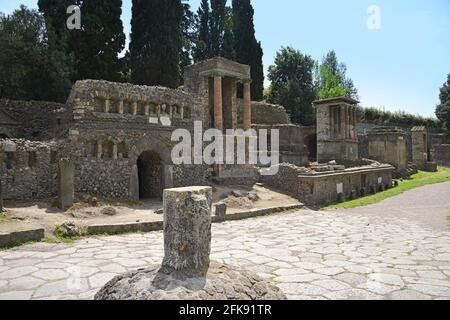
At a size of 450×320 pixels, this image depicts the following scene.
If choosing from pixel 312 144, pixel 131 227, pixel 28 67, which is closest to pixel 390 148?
pixel 312 144

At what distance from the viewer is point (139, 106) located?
1441cm

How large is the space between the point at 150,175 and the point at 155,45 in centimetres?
1204

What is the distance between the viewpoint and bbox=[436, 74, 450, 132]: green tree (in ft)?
149

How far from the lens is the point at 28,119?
1695cm

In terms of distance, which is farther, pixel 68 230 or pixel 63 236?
pixel 68 230

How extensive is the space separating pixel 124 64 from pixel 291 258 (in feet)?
69.5

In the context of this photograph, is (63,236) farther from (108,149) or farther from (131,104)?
(131,104)

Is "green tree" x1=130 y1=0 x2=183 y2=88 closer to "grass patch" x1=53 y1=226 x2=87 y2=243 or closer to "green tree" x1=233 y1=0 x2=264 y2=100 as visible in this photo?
"green tree" x1=233 y1=0 x2=264 y2=100

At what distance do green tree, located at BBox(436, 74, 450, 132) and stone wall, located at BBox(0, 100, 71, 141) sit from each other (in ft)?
148

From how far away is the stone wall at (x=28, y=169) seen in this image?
1091cm

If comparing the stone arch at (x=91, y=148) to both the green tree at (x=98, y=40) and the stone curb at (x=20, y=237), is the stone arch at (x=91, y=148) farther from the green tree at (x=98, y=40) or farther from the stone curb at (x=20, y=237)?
the green tree at (x=98, y=40)

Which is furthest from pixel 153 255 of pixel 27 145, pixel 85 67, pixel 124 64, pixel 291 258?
pixel 124 64

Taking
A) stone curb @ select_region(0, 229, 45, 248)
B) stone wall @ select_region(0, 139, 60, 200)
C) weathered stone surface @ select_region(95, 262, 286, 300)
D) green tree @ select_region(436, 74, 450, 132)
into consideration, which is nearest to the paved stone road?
stone curb @ select_region(0, 229, 45, 248)

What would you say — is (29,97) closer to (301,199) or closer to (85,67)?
(85,67)
